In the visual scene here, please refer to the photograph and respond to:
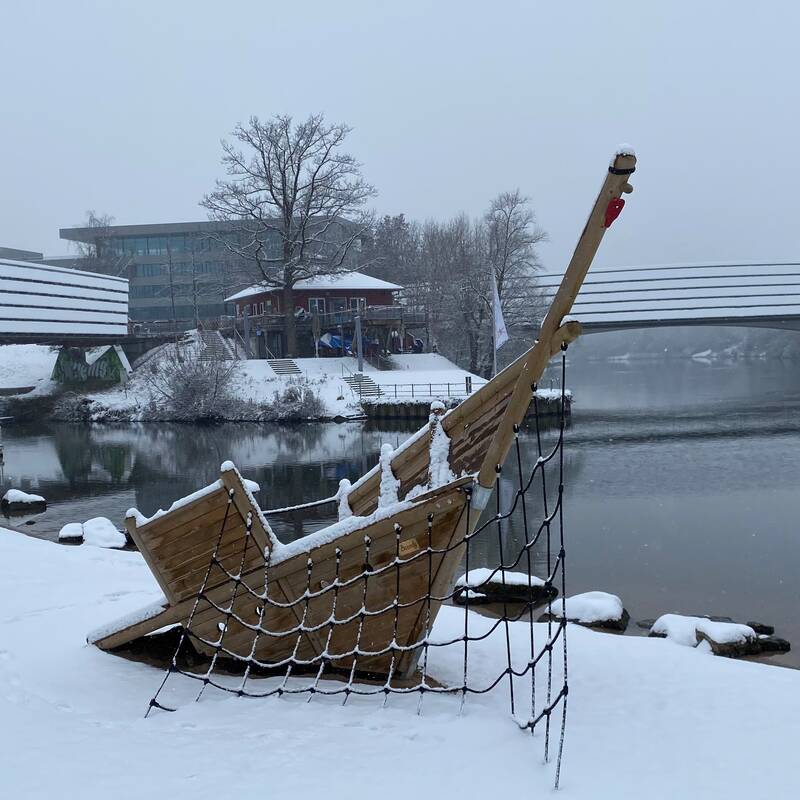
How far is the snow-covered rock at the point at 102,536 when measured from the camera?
12602mm

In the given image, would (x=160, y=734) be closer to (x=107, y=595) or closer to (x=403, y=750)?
(x=403, y=750)

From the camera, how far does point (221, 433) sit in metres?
31.0

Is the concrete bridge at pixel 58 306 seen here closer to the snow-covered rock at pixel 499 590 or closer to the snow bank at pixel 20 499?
the snow bank at pixel 20 499

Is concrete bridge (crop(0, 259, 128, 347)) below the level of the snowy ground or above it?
above

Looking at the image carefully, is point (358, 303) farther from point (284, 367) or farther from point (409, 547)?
point (409, 547)

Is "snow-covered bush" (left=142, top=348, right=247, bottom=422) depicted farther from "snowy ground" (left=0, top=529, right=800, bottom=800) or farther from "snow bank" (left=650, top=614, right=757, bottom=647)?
"snowy ground" (left=0, top=529, right=800, bottom=800)

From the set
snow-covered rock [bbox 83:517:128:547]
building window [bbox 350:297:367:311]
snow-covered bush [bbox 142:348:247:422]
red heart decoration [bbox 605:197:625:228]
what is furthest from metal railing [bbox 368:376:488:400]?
red heart decoration [bbox 605:197:625:228]

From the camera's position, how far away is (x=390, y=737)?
14.5 feet

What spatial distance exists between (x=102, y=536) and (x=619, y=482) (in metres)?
12.0

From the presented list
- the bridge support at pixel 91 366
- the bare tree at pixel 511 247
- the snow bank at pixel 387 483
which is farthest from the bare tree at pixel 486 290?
the snow bank at pixel 387 483

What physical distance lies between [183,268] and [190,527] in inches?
2744

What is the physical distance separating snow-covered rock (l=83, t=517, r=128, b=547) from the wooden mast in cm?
929

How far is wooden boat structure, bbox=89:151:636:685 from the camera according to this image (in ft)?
16.7

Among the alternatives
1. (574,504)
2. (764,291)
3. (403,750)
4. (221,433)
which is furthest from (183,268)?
(403,750)
